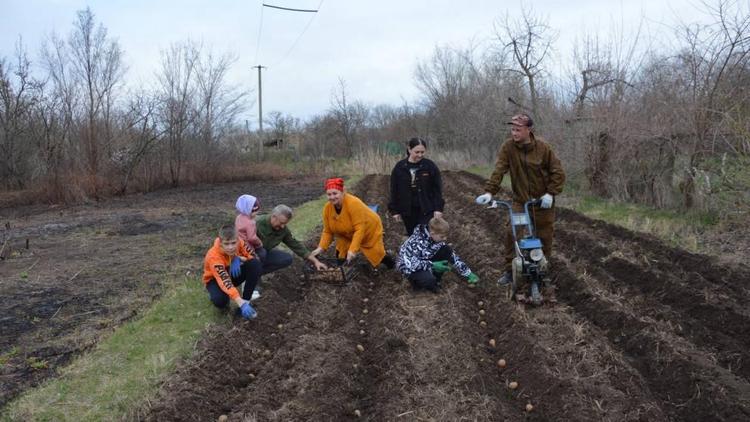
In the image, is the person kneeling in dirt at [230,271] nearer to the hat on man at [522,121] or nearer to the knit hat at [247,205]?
the knit hat at [247,205]

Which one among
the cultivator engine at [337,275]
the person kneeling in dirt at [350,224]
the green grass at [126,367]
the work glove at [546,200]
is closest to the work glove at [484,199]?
the work glove at [546,200]

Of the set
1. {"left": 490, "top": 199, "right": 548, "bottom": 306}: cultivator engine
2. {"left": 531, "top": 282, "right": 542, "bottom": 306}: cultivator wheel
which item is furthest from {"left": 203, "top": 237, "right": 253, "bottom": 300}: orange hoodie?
{"left": 531, "top": 282, "right": 542, "bottom": 306}: cultivator wheel

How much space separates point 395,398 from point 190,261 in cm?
588

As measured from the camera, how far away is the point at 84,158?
21375 mm

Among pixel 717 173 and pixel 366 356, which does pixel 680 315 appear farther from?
pixel 717 173

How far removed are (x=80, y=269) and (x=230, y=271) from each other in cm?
425

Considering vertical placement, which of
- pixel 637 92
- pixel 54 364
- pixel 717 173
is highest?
→ pixel 637 92

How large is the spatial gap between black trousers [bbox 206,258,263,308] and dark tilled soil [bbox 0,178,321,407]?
121cm

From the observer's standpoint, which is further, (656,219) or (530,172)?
(656,219)

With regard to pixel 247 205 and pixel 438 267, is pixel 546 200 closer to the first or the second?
pixel 438 267

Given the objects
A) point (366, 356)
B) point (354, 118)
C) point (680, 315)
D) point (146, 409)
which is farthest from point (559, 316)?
point (354, 118)

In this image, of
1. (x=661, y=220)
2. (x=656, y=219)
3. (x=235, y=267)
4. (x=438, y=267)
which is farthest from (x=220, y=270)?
(x=656, y=219)

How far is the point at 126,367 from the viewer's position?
5098 mm

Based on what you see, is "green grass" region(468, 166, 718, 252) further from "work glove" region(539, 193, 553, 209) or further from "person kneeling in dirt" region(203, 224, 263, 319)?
"person kneeling in dirt" region(203, 224, 263, 319)
